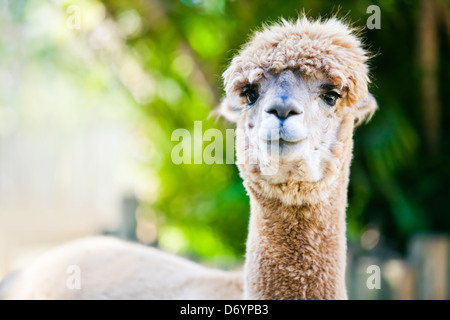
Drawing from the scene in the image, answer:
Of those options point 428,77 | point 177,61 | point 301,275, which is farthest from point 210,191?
point 301,275

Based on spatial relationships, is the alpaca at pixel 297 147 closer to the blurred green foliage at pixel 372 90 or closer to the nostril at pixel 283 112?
the nostril at pixel 283 112

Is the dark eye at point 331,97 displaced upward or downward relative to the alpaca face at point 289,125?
upward

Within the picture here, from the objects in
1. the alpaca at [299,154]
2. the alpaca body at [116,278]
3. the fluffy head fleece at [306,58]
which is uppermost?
the fluffy head fleece at [306,58]

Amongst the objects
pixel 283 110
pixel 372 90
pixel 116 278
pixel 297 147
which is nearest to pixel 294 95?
pixel 283 110

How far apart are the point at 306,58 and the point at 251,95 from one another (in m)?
0.35

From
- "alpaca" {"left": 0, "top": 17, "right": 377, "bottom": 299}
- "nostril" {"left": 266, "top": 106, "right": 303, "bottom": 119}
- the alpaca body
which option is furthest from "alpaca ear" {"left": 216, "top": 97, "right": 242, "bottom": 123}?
the alpaca body

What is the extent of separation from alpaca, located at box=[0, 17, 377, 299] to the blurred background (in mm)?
1401

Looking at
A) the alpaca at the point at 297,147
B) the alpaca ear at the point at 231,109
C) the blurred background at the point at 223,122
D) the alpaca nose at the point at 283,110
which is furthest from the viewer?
the blurred background at the point at 223,122

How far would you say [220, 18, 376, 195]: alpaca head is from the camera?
219cm

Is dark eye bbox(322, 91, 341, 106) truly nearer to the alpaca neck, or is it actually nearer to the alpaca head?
the alpaca head

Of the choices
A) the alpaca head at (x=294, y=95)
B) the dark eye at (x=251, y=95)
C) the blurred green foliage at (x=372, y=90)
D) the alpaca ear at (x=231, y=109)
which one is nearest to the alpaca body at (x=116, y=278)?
the alpaca head at (x=294, y=95)

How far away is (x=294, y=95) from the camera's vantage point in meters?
2.23

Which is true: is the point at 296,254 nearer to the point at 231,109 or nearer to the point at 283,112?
the point at 283,112

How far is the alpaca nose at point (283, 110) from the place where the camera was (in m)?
2.14
